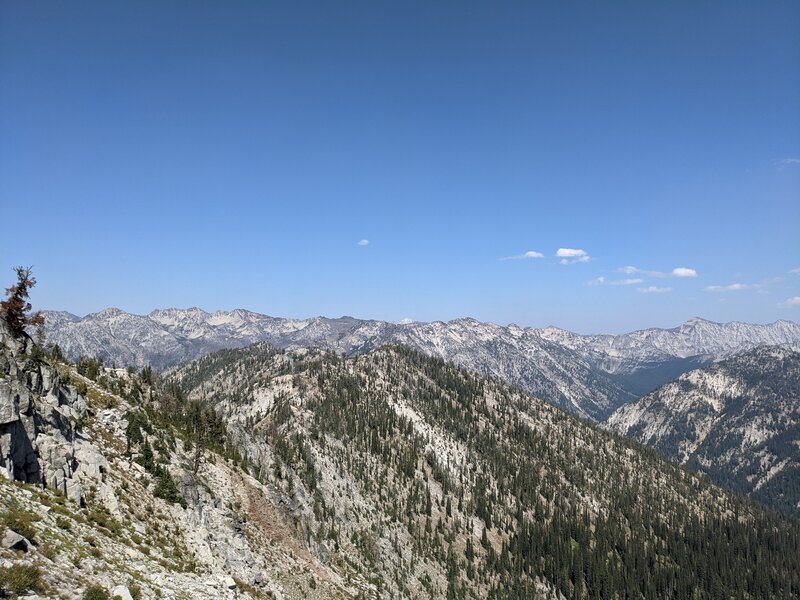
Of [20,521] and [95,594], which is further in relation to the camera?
[20,521]

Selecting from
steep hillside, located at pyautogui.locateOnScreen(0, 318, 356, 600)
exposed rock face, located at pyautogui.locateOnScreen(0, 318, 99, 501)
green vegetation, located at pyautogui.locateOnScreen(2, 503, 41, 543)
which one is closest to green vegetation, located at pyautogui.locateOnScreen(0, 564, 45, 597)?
steep hillside, located at pyautogui.locateOnScreen(0, 318, 356, 600)

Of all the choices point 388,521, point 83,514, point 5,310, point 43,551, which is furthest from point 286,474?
point 43,551

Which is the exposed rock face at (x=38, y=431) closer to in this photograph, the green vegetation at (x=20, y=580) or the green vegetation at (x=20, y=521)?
the green vegetation at (x=20, y=521)

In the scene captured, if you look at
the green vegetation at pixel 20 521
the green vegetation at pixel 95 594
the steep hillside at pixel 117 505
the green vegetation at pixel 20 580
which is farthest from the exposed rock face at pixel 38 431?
the green vegetation at pixel 95 594

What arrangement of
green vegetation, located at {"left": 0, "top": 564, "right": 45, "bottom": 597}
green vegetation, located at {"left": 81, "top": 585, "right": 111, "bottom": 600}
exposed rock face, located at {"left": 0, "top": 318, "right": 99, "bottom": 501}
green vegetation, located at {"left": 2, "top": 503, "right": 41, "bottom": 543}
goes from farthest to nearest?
exposed rock face, located at {"left": 0, "top": 318, "right": 99, "bottom": 501} → green vegetation, located at {"left": 2, "top": 503, "right": 41, "bottom": 543} → green vegetation, located at {"left": 81, "top": 585, "right": 111, "bottom": 600} → green vegetation, located at {"left": 0, "top": 564, "right": 45, "bottom": 597}

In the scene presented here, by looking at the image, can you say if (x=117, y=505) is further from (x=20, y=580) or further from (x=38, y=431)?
(x=20, y=580)

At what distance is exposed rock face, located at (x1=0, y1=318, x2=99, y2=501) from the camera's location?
34188 millimetres

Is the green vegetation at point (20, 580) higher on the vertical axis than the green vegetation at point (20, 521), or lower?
lower

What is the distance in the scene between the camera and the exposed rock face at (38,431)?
1346 inches

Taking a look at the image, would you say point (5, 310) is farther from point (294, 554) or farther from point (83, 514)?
point (294, 554)

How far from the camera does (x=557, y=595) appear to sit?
196250mm

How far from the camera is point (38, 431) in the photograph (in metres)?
39.1

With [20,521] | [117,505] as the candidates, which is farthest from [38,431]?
[20,521]

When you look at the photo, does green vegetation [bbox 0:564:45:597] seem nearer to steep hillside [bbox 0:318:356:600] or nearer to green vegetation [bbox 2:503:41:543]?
steep hillside [bbox 0:318:356:600]
